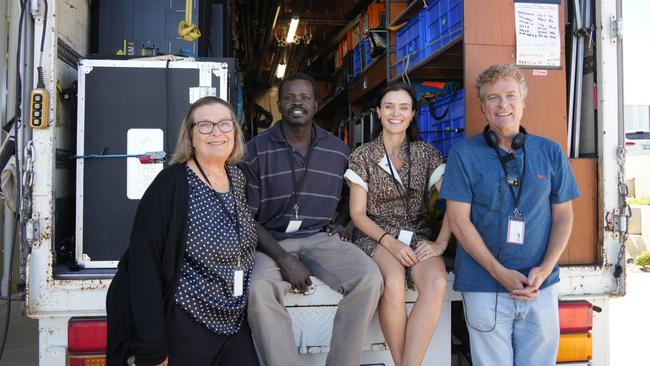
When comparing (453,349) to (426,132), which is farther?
(426,132)

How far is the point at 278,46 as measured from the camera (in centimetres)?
867

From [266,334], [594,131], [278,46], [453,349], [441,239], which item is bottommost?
[453,349]

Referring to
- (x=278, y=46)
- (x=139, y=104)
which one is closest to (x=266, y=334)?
(x=139, y=104)

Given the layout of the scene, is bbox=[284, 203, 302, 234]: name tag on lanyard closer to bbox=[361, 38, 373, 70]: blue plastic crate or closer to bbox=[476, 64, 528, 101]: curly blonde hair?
bbox=[476, 64, 528, 101]: curly blonde hair

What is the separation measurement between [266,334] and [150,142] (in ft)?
3.62

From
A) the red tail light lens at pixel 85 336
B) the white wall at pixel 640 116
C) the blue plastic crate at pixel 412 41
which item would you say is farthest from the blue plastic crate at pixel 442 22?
the white wall at pixel 640 116

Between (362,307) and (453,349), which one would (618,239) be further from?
(362,307)

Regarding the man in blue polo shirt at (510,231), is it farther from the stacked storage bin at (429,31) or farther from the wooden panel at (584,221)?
the stacked storage bin at (429,31)

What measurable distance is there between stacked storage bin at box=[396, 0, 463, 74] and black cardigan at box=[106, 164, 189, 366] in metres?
2.04

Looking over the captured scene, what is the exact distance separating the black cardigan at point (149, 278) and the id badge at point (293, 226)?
0.81m

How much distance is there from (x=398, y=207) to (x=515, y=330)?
0.82 m

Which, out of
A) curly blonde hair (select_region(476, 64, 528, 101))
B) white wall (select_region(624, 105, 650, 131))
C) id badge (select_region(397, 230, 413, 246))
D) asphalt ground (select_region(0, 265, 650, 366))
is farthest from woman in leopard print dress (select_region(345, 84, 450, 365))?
white wall (select_region(624, 105, 650, 131))

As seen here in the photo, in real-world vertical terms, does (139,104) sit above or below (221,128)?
above

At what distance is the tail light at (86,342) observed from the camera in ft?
7.50
